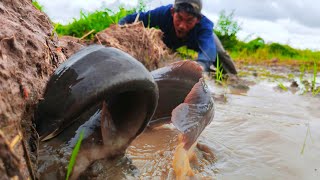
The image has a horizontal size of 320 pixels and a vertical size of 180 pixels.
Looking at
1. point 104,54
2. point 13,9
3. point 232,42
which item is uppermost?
point 13,9

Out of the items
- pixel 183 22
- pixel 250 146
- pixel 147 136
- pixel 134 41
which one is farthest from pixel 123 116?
pixel 183 22

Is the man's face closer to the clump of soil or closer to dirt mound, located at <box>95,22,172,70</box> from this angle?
dirt mound, located at <box>95,22,172,70</box>

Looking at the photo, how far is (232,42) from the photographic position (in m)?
15.2

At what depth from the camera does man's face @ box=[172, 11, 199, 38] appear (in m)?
7.07

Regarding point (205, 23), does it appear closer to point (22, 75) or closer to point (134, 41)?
point (134, 41)

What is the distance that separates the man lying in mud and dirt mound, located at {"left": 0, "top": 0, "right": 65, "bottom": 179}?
4.77 meters

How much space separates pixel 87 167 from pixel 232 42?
1413cm

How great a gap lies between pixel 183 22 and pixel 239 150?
502cm

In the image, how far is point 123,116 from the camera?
1.67 m

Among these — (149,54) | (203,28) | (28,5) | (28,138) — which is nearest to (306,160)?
(28,138)

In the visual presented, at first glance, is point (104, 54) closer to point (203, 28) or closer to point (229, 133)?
point (229, 133)

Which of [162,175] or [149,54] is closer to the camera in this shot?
[162,175]

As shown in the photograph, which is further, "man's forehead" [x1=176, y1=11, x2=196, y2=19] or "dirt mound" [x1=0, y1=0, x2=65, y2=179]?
"man's forehead" [x1=176, y1=11, x2=196, y2=19]

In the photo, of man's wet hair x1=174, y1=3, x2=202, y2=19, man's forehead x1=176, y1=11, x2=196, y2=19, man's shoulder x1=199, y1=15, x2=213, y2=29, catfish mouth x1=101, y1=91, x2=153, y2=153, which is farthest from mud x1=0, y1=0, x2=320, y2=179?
man's shoulder x1=199, y1=15, x2=213, y2=29
